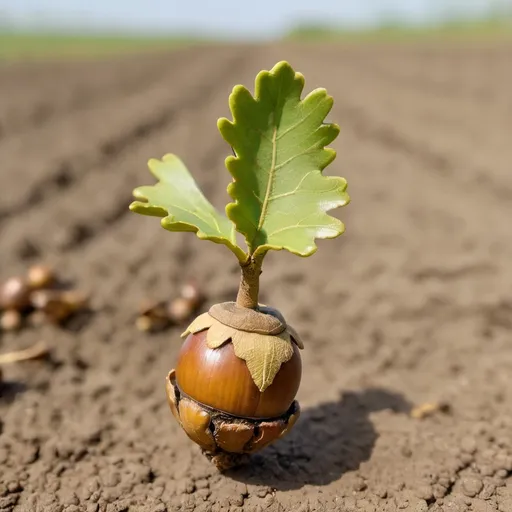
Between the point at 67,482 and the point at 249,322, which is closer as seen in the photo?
the point at 249,322

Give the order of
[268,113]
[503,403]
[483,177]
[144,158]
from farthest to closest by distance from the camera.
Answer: [144,158] → [483,177] → [503,403] → [268,113]

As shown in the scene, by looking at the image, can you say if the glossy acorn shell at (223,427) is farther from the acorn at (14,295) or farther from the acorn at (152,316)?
the acorn at (14,295)

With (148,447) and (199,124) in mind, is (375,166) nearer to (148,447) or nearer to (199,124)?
(199,124)

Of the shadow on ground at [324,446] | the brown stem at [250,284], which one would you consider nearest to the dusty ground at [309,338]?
the shadow on ground at [324,446]

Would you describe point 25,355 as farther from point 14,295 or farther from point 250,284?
point 250,284

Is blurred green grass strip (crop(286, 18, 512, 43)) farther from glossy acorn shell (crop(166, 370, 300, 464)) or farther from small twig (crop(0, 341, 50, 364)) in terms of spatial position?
glossy acorn shell (crop(166, 370, 300, 464))

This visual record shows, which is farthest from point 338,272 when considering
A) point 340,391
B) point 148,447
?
point 148,447
